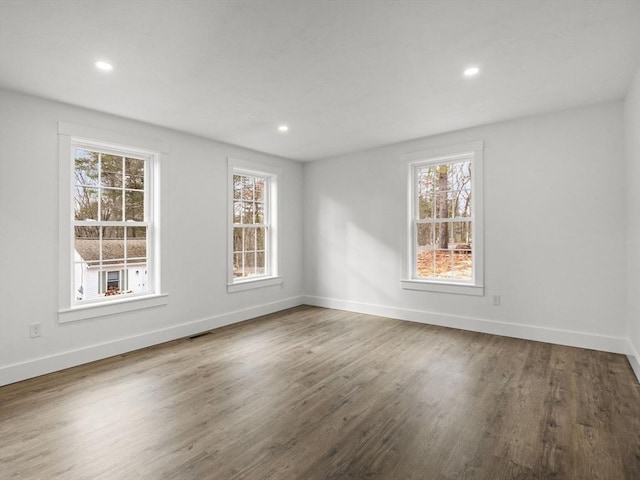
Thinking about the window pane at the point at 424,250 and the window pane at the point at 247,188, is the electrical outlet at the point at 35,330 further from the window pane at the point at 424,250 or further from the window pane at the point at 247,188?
the window pane at the point at 424,250

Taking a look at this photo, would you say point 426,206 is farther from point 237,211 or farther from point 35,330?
point 35,330

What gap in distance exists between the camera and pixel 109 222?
12.7ft

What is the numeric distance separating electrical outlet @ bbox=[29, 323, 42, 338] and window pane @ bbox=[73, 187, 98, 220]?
1.11 m

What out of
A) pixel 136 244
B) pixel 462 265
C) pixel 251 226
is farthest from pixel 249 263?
pixel 462 265

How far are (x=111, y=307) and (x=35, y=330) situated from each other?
0.67m

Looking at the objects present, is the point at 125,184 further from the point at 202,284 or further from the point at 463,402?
the point at 463,402

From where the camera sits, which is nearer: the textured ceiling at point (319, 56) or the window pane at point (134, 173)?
the textured ceiling at point (319, 56)

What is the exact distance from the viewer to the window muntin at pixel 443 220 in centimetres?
468

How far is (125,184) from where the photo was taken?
4062 millimetres

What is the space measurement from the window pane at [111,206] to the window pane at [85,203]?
2.8 inches

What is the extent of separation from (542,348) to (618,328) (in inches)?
29.8

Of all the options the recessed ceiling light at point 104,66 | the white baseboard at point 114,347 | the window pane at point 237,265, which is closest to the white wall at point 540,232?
the window pane at point 237,265

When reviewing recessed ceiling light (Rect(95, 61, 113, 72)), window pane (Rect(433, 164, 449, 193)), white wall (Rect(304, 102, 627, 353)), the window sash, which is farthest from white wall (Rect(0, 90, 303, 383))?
window pane (Rect(433, 164, 449, 193))

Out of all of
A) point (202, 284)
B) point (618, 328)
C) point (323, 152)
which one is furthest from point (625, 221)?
point (202, 284)
